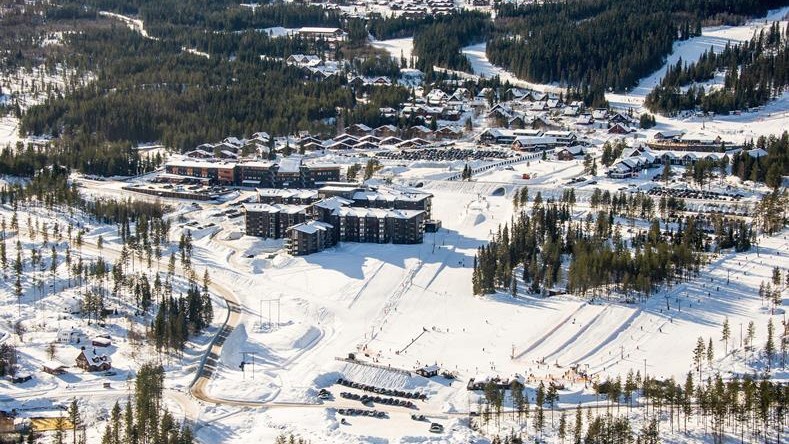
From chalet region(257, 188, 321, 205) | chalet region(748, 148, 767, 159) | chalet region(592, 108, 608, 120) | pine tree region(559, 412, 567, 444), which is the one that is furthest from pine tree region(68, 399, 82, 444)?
chalet region(592, 108, 608, 120)

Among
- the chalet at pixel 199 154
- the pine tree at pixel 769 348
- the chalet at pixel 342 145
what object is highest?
the pine tree at pixel 769 348

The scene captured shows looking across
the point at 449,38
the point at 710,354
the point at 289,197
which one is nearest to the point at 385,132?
the point at 289,197

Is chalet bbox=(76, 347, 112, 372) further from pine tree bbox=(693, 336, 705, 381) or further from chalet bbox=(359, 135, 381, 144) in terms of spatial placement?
chalet bbox=(359, 135, 381, 144)

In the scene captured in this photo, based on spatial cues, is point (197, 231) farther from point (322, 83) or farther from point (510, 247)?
point (322, 83)

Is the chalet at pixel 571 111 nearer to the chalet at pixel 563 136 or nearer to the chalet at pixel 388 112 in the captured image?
the chalet at pixel 563 136

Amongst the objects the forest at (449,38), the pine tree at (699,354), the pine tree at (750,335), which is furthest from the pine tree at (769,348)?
the forest at (449,38)
